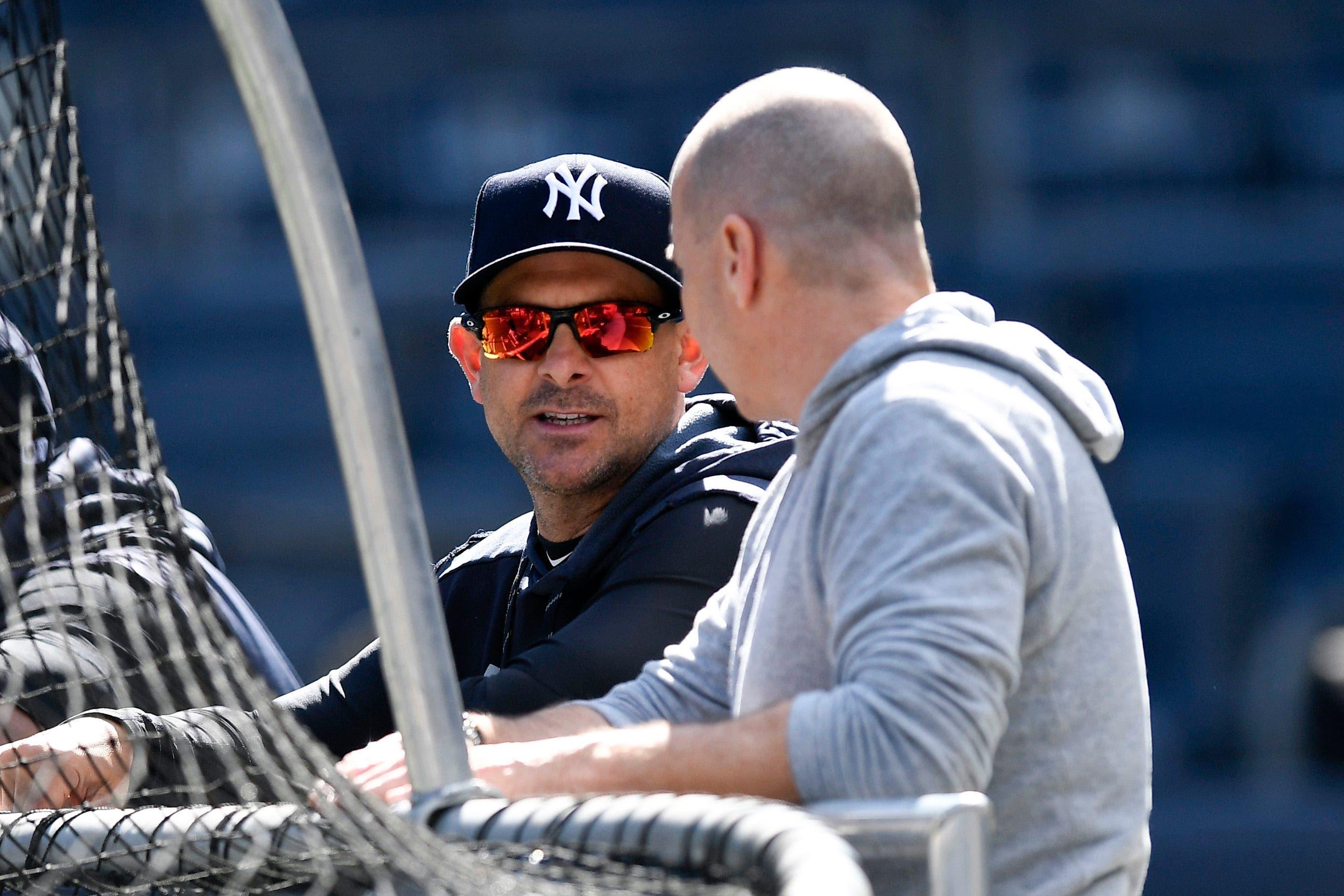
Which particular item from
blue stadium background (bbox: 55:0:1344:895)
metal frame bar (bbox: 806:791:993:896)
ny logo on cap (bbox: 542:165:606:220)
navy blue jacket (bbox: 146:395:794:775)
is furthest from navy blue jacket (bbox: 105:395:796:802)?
blue stadium background (bbox: 55:0:1344:895)

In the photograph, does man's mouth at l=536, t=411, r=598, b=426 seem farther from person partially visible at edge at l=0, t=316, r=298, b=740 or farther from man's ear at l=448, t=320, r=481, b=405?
person partially visible at edge at l=0, t=316, r=298, b=740

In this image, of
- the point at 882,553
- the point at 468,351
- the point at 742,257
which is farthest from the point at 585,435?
the point at 882,553

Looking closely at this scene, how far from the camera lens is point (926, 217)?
36.0ft

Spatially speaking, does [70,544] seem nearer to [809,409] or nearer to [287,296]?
[809,409]

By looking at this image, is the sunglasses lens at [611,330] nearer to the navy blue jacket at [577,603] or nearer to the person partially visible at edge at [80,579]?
the navy blue jacket at [577,603]

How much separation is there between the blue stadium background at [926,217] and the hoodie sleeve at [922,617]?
8.91 metres

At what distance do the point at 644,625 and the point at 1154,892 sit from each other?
26.5 ft

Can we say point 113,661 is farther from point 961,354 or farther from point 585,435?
point 961,354

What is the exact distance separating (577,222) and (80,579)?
2.82ft

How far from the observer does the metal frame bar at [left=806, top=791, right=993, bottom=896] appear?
1.26 m

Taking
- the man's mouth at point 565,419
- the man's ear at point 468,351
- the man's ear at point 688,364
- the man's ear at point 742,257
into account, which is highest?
the man's ear at point 742,257

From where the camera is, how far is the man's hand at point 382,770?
1681 millimetres

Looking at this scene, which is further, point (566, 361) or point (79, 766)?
point (566, 361)

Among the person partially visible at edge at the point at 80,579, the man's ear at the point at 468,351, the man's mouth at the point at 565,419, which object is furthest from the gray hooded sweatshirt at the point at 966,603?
the man's ear at the point at 468,351
